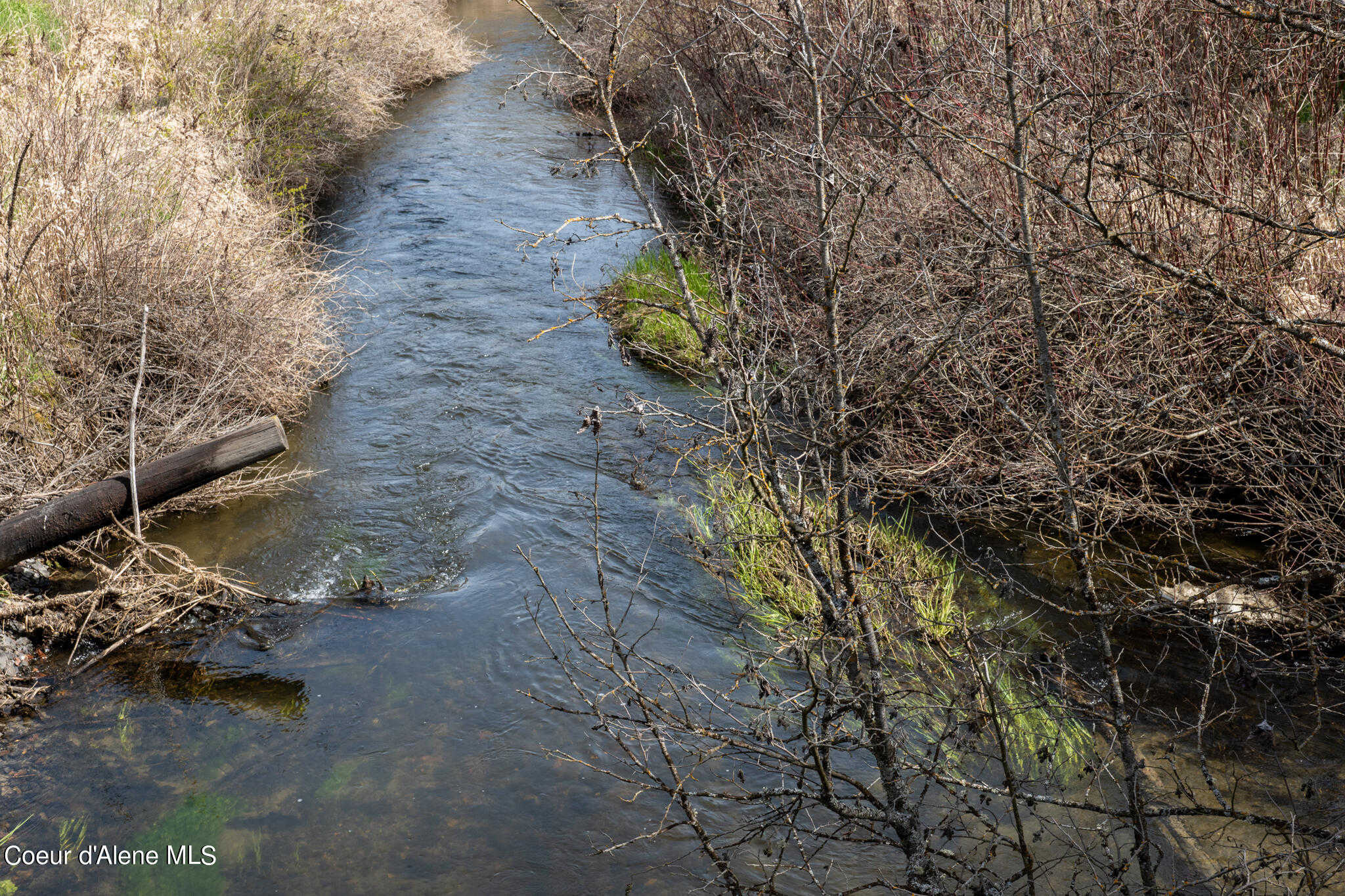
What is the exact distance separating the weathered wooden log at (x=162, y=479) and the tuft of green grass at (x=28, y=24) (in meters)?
6.54

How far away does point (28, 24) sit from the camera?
410 inches

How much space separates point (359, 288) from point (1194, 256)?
7.98m

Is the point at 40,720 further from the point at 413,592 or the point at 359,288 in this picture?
the point at 359,288

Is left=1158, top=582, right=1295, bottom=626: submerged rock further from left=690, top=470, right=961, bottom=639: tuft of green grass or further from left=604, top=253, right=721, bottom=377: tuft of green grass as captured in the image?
left=604, top=253, right=721, bottom=377: tuft of green grass

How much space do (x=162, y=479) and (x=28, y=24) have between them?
7.95 m

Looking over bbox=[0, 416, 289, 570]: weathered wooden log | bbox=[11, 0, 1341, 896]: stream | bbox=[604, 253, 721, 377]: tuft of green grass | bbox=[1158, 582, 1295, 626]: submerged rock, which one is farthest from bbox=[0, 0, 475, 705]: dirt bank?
bbox=[1158, 582, 1295, 626]: submerged rock

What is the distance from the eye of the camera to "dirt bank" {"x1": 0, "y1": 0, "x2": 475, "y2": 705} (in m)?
6.02

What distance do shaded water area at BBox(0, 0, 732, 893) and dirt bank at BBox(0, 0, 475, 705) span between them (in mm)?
477

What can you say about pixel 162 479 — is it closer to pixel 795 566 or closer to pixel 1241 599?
pixel 795 566

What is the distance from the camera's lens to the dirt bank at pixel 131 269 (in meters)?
6.02

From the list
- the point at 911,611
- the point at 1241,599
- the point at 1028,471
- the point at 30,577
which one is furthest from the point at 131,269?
the point at 1241,599

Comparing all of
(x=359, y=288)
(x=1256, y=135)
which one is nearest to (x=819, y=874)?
(x=1256, y=135)

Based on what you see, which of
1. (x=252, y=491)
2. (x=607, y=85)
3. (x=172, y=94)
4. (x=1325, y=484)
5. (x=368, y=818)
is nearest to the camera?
(x=607, y=85)

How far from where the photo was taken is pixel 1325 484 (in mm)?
5496
